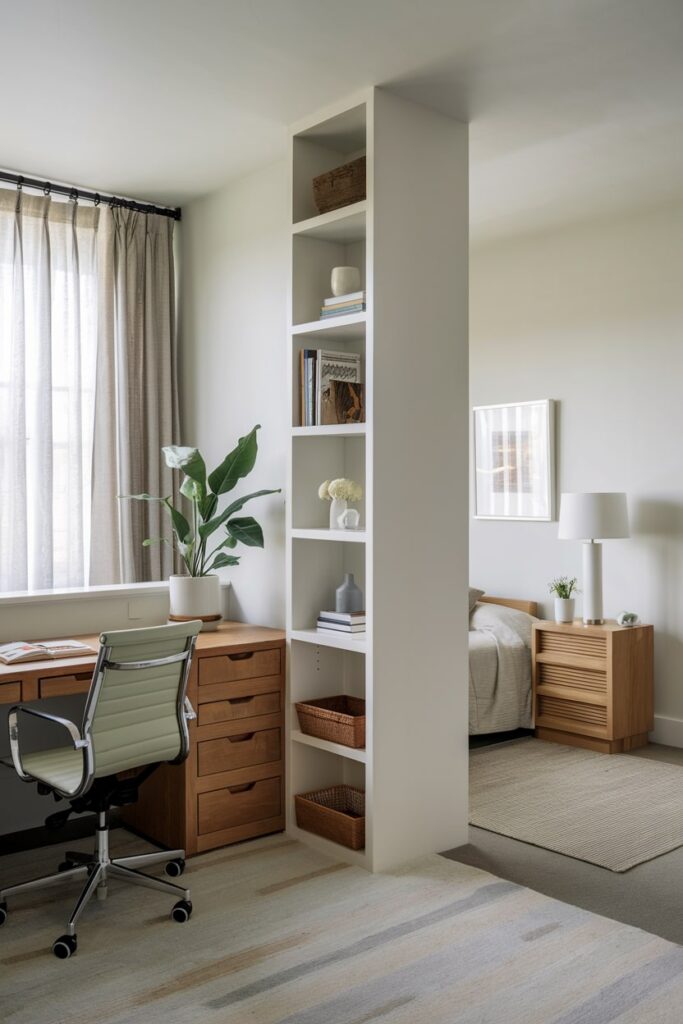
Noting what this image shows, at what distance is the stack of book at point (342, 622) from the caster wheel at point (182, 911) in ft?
3.65

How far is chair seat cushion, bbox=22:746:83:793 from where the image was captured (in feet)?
→ 9.51

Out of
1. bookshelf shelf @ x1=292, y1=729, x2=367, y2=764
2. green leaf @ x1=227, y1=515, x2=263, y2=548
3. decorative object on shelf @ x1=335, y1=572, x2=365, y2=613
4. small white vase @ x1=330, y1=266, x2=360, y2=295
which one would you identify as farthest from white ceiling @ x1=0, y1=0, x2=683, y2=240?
bookshelf shelf @ x1=292, y1=729, x2=367, y2=764

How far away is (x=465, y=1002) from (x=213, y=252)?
3.45 m

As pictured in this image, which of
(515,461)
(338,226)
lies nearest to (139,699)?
(338,226)

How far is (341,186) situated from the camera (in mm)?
3566

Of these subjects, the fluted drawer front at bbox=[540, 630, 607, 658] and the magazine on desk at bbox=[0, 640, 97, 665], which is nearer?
the magazine on desk at bbox=[0, 640, 97, 665]

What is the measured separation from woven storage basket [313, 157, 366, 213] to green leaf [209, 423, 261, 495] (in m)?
0.96

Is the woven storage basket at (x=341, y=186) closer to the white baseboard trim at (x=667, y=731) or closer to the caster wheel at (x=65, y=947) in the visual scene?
the caster wheel at (x=65, y=947)

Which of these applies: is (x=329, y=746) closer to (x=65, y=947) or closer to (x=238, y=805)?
(x=238, y=805)

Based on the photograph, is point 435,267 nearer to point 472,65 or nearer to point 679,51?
point 472,65

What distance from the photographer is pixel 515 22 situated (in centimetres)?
289

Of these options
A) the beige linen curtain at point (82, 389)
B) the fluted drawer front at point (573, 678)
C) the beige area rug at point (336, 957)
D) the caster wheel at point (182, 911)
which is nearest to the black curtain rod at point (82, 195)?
the beige linen curtain at point (82, 389)

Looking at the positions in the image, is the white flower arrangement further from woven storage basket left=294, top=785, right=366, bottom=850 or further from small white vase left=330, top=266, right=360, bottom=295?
woven storage basket left=294, top=785, right=366, bottom=850

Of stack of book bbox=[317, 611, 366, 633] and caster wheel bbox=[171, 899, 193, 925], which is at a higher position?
stack of book bbox=[317, 611, 366, 633]
